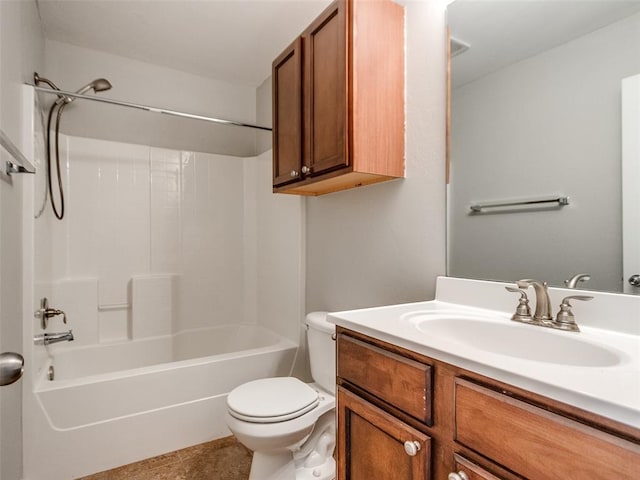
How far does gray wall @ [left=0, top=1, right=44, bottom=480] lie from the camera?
1111 mm

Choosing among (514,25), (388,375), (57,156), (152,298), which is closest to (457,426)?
(388,375)

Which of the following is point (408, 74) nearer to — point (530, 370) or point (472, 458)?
point (530, 370)

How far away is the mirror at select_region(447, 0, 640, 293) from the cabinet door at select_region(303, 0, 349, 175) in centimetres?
42

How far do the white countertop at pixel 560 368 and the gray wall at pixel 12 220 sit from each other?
113cm

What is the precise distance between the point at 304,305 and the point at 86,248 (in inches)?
60.5

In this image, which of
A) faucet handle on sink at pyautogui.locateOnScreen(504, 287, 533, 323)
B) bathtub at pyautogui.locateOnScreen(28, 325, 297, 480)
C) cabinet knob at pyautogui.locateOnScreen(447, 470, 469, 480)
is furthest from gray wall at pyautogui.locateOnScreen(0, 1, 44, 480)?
faucet handle on sink at pyautogui.locateOnScreen(504, 287, 533, 323)

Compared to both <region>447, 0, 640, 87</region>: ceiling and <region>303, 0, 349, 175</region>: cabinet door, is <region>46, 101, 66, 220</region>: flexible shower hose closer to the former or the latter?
<region>303, 0, 349, 175</region>: cabinet door

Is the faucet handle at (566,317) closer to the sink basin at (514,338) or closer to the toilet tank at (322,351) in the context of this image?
the sink basin at (514,338)

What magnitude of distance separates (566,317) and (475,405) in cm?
44

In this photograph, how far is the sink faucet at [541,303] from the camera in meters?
0.94

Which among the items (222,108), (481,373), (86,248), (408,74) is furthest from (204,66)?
(481,373)

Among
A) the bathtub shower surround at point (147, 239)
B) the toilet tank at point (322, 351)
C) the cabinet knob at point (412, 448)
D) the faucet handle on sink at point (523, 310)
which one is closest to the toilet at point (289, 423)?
the toilet tank at point (322, 351)

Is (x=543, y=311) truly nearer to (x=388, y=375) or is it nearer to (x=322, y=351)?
(x=388, y=375)

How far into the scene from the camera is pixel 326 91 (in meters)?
1.46
